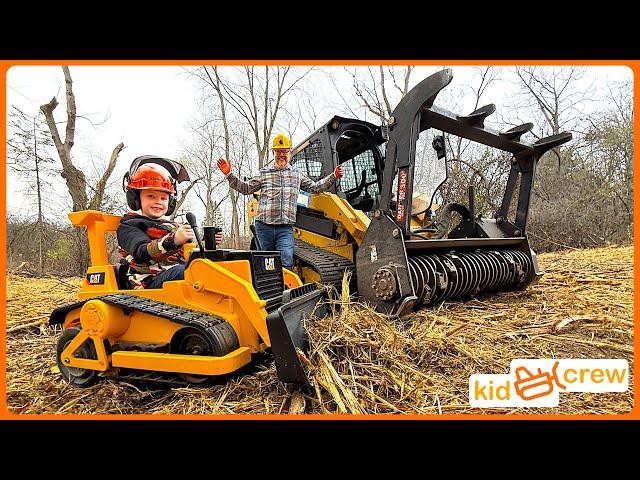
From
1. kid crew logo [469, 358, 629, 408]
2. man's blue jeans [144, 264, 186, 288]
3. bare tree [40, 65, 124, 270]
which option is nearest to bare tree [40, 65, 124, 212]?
bare tree [40, 65, 124, 270]

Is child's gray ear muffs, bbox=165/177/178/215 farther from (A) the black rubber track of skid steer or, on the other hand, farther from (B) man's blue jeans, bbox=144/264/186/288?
(A) the black rubber track of skid steer

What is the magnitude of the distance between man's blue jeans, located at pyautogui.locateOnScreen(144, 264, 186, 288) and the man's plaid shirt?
5.55 ft

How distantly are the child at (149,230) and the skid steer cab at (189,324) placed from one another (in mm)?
171

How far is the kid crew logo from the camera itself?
2.29 metres

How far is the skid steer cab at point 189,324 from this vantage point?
260 centimetres

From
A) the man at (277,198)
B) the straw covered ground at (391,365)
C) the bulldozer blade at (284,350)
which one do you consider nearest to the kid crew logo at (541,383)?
the straw covered ground at (391,365)

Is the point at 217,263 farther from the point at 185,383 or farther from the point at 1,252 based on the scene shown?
the point at 1,252

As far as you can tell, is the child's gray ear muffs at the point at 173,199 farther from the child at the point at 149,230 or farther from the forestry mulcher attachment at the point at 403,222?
the forestry mulcher attachment at the point at 403,222

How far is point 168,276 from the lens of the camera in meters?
3.05

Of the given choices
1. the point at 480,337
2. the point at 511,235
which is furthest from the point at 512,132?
the point at 480,337

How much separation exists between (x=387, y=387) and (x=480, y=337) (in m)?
1.25

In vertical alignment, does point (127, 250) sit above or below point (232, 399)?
above

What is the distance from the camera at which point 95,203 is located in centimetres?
1063

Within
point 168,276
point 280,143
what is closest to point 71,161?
point 280,143
